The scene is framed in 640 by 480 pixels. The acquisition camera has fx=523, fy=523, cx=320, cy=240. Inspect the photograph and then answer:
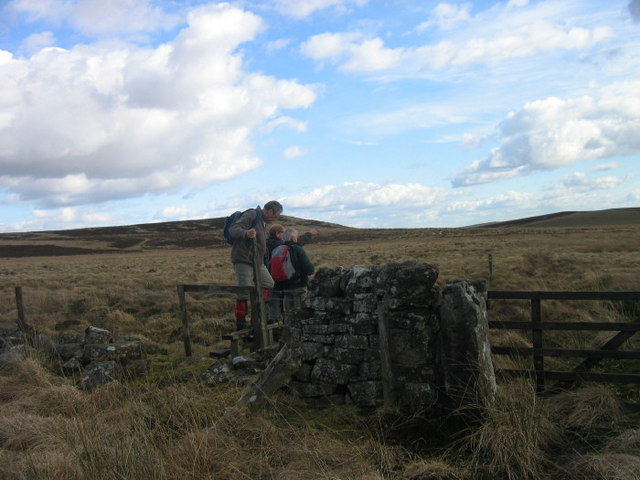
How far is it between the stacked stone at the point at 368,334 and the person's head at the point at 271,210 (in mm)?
2231

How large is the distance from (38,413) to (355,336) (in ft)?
11.8

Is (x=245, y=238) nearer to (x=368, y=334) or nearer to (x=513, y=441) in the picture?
(x=368, y=334)

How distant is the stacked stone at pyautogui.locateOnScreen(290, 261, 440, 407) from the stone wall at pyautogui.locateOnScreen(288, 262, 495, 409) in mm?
11

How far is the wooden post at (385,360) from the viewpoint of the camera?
554 cm

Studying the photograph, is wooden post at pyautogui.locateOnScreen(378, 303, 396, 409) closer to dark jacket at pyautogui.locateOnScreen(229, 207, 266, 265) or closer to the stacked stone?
the stacked stone

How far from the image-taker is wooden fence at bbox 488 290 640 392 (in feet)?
19.5

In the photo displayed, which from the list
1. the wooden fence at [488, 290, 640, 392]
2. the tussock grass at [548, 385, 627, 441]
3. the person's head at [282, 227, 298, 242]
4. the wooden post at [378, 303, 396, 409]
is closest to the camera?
the tussock grass at [548, 385, 627, 441]

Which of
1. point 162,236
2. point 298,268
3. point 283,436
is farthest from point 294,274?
point 162,236

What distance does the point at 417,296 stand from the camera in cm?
557

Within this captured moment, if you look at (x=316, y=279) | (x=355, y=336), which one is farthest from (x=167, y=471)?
(x=316, y=279)

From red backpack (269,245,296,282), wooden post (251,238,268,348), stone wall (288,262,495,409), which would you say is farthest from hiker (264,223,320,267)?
stone wall (288,262,495,409)

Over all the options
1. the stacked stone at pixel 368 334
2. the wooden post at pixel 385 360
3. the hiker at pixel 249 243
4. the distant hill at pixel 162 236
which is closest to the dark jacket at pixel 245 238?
the hiker at pixel 249 243

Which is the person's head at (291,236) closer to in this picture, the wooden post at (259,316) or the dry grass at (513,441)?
the wooden post at (259,316)

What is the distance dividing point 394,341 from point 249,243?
374cm
